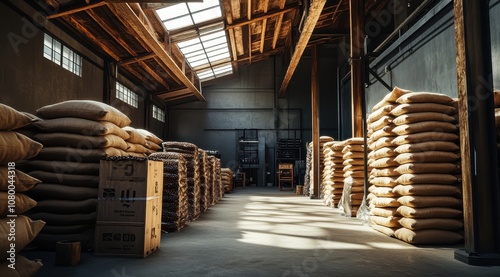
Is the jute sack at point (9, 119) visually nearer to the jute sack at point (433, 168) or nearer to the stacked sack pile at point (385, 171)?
the jute sack at point (433, 168)

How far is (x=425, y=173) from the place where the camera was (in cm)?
484

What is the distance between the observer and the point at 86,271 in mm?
3273

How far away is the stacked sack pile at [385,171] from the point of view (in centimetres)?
532

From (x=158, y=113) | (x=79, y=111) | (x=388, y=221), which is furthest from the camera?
(x=158, y=113)

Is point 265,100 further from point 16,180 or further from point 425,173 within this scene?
point 16,180

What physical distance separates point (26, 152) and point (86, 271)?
108 cm

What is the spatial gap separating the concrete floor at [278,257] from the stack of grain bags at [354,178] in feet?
5.53

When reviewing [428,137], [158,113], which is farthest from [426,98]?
[158,113]

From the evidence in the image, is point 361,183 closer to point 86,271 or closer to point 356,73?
point 356,73

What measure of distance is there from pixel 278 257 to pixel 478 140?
90.1 inches

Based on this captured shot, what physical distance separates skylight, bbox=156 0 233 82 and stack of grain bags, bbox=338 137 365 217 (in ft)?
20.1

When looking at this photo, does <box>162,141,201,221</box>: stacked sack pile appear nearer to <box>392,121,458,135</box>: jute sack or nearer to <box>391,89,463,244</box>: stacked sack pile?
<box>391,89,463,244</box>: stacked sack pile

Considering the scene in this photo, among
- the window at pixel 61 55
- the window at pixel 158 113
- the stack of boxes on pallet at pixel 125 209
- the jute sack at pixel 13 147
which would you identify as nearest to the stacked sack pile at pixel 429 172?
the stack of boxes on pallet at pixel 125 209

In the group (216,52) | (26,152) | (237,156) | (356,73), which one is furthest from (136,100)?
(26,152)
